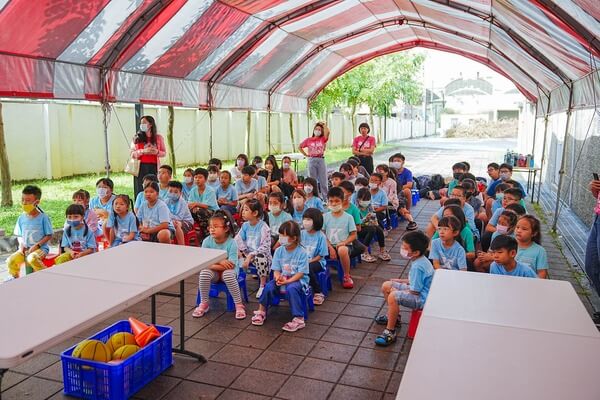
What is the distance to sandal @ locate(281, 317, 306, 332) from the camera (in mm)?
4672

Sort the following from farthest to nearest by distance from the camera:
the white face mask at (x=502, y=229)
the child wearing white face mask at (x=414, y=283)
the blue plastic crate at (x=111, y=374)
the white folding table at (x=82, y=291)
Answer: the white face mask at (x=502, y=229), the child wearing white face mask at (x=414, y=283), the blue plastic crate at (x=111, y=374), the white folding table at (x=82, y=291)

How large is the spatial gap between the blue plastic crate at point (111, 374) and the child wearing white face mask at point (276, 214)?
240 centimetres

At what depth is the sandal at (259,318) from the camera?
189 inches

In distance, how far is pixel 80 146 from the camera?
1597 centimetres

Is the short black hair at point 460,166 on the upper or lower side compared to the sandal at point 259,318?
upper

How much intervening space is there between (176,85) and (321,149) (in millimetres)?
3023

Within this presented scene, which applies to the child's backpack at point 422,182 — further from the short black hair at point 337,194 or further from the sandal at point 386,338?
the sandal at point 386,338

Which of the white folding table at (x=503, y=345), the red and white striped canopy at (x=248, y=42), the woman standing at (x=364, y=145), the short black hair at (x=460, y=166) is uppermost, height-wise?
the red and white striped canopy at (x=248, y=42)

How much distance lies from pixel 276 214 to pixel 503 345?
12.5 feet

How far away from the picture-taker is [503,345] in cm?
248

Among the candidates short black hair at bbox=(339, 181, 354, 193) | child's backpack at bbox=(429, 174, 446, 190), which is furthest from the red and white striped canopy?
child's backpack at bbox=(429, 174, 446, 190)

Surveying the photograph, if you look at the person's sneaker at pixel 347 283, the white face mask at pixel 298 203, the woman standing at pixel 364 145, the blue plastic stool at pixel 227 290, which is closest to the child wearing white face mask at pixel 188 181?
the white face mask at pixel 298 203

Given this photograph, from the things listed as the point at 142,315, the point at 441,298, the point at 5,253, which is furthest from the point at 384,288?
the point at 5,253

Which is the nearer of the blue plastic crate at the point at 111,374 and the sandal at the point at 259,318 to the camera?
the blue plastic crate at the point at 111,374
